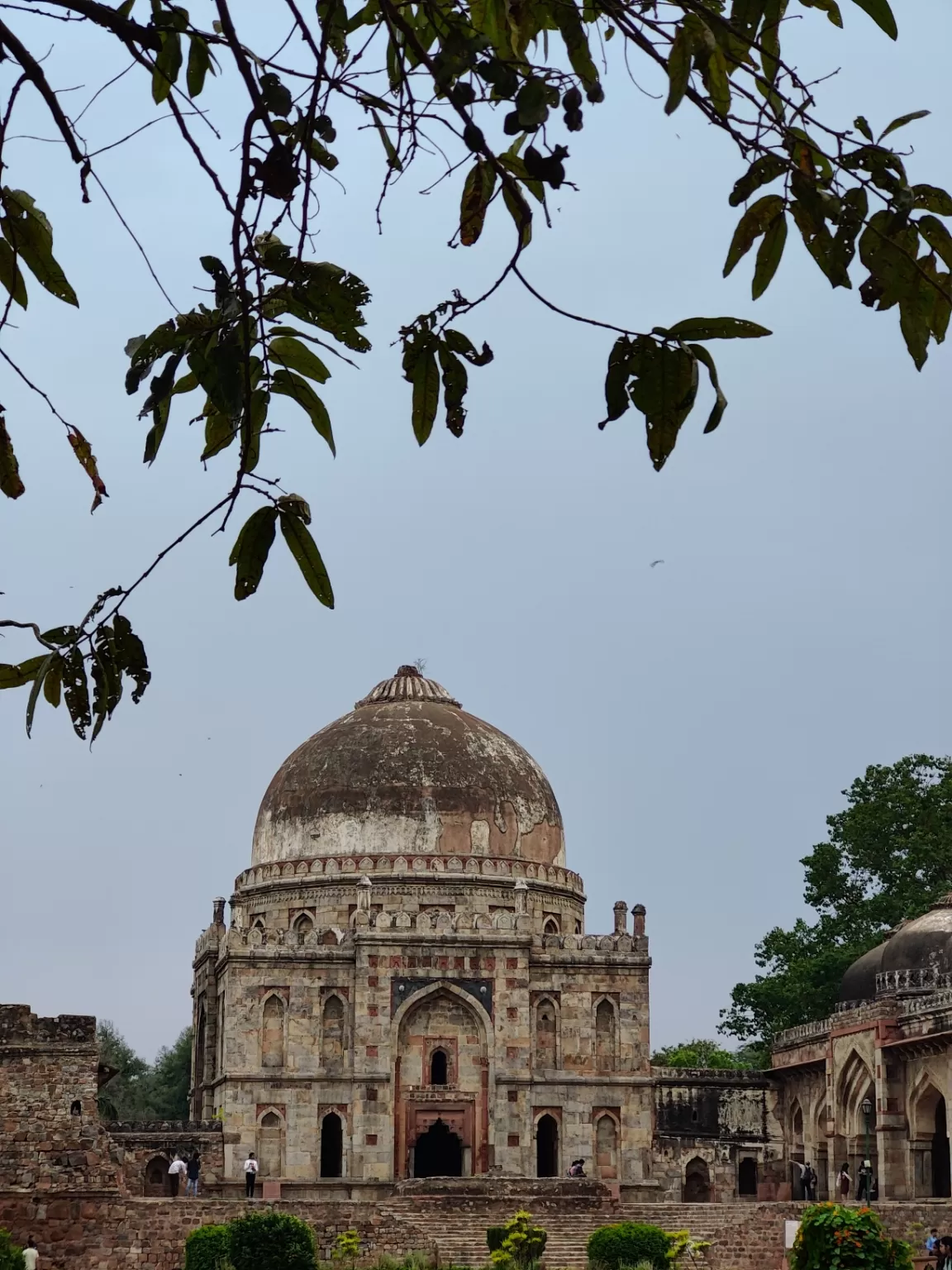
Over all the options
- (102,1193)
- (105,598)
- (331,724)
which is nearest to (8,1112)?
(102,1193)

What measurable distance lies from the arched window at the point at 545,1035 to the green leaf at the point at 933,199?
97.5 feet

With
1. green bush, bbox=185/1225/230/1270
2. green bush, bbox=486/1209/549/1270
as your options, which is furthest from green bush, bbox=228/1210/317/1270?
green bush, bbox=486/1209/549/1270

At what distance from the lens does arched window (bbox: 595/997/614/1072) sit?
32375mm

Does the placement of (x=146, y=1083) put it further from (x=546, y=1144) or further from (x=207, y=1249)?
(x=207, y=1249)

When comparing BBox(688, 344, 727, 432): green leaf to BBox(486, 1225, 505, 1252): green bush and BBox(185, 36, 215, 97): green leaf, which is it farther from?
BBox(486, 1225, 505, 1252): green bush

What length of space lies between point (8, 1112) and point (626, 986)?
12.7 m

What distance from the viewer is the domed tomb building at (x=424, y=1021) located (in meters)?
31.4

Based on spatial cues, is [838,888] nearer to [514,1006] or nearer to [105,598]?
[514,1006]

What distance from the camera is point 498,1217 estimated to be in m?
25.0

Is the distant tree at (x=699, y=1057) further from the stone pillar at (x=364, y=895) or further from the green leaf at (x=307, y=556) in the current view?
the green leaf at (x=307, y=556)

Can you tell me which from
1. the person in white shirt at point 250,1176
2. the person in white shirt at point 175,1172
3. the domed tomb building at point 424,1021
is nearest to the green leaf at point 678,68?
the person in white shirt at point 250,1176

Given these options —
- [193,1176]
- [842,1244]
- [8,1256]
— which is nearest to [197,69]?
[842,1244]

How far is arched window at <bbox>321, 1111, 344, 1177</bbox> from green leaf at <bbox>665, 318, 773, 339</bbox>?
Answer: 1153 inches

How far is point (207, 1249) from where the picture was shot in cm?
1986
